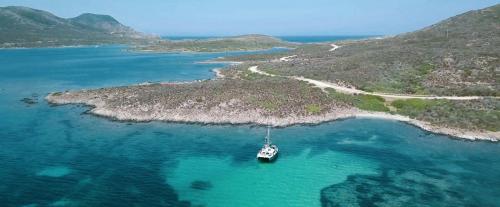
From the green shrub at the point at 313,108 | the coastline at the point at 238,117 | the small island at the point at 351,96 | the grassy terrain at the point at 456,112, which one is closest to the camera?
the grassy terrain at the point at 456,112

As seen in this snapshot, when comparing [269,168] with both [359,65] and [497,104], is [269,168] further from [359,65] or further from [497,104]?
[359,65]

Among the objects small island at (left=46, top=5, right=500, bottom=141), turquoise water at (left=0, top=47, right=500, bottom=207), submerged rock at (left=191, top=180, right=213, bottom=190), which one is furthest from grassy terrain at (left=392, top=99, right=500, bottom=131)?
submerged rock at (left=191, top=180, right=213, bottom=190)

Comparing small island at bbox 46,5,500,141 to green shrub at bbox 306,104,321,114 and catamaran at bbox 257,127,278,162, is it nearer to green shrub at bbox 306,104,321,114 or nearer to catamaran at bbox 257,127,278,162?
green shrub at bbox 306,104,321,114

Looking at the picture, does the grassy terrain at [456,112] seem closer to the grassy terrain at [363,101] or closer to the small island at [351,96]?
the small island at [351,96]

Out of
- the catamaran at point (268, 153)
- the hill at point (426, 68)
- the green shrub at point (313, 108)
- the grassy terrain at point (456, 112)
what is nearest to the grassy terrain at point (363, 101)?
the grassy terrain at point (456, 112)

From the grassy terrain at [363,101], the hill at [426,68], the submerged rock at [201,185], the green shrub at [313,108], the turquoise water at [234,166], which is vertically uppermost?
the hill at [426,68]

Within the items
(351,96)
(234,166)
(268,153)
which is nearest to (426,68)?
(351,96)

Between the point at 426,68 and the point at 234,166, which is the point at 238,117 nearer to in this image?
the point at 234,166
